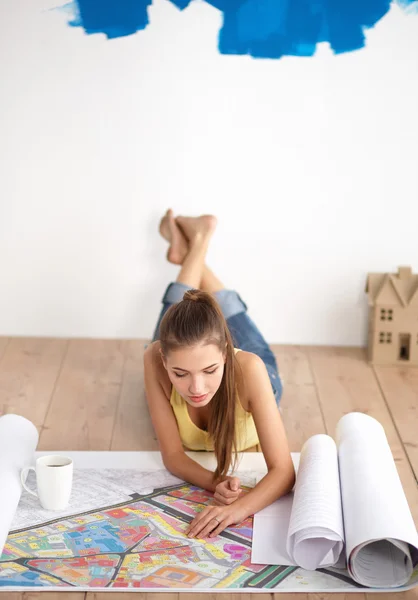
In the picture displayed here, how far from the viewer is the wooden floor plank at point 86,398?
236 cm

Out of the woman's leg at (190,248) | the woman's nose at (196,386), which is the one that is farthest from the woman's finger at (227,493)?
the woman's leg at (190,248)

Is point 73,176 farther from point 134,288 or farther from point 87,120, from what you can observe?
point 134,288

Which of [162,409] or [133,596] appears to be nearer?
[133,596]

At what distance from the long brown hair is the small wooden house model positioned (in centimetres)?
100

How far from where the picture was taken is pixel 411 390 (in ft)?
8.93

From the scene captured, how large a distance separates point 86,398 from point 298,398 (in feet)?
2.06

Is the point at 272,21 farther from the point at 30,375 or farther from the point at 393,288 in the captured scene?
the point at 30,375

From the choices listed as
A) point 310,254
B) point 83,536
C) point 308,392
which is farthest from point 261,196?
point 83,536

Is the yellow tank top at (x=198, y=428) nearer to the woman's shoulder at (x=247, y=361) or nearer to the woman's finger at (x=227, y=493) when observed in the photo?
the woman's shoulder at (x=247, y=361)

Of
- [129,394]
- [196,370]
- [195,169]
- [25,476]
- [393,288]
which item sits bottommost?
[129,394]

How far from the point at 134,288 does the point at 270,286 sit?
467 millimetres

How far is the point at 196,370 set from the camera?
6.12 feet

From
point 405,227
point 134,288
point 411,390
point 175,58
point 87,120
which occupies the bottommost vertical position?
point 411,390

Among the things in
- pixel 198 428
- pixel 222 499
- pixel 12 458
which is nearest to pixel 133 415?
pixel 198 428
